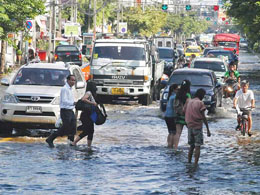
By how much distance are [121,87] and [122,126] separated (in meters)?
6.46

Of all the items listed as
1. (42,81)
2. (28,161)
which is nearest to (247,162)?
(28,161)

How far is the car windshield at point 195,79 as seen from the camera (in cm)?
2603

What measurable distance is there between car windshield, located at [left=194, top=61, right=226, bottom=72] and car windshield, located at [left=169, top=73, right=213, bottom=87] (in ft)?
23.2

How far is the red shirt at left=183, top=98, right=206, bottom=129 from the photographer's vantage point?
14.0 metres

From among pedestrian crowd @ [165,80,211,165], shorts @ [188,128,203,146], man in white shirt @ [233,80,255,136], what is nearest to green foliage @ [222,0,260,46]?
man in white shirt @ [233,80,255,136]

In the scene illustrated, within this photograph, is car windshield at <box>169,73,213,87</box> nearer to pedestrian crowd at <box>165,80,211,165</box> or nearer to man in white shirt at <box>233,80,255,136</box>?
man in white shirt at <box>233,80,255,136</box>

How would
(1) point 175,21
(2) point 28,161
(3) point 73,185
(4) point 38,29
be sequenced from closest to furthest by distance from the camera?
(3) point 73,185, (2) point 28,161, (4) point 38,29, (1) point 175,21

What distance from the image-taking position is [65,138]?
60.3 ft

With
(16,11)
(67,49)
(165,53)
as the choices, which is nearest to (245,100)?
(16,11)

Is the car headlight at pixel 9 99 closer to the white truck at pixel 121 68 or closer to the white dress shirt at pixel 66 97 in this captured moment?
the white dress shirt at pixel 66 97

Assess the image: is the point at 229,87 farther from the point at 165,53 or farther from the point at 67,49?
the point at 67,49

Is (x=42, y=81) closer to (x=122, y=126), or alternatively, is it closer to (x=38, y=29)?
(x=122, y=126)

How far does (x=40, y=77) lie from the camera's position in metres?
19.3

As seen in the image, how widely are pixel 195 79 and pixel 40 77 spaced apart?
8233 millimetres
